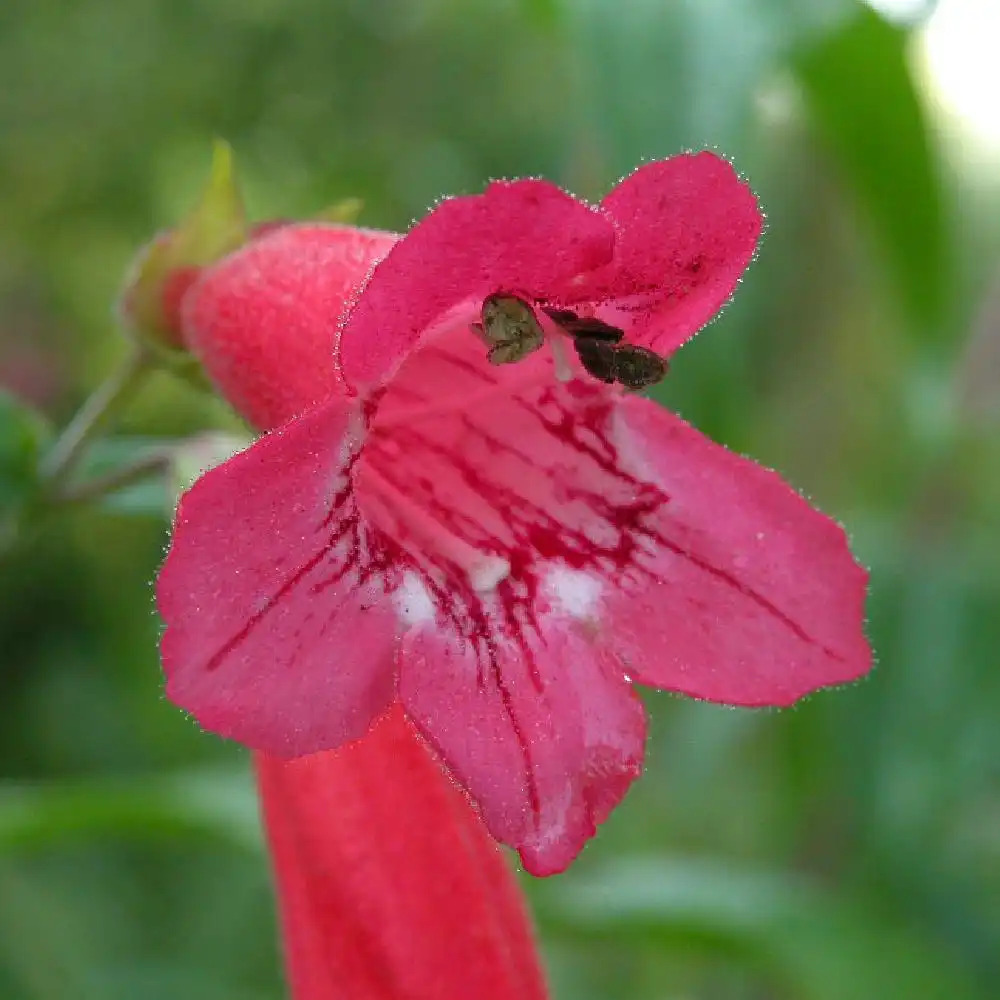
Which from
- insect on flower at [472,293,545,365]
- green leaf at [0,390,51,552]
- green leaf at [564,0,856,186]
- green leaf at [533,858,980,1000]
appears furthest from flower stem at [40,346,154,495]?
green leaf at [533,858,980,1000]

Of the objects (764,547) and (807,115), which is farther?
(807,115)

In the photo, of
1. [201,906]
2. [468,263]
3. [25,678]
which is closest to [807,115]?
[468,263]

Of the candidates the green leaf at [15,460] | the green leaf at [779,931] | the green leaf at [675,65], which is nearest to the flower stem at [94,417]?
the green leaf at [15,460]

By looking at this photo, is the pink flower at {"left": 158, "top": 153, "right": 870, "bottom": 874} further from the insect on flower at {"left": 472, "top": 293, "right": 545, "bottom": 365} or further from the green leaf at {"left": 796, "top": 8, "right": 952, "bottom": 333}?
the green leaf at {"left": 796, "top": 8, "right": 952, "bottom": 333}

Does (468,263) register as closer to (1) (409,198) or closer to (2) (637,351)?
(2) (637,351)

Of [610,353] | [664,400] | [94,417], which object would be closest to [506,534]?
[610,353]

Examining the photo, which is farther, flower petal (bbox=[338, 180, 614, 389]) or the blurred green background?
the blurred green background

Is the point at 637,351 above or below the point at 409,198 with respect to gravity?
above

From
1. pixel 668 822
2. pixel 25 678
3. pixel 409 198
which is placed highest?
pixel 409 198
